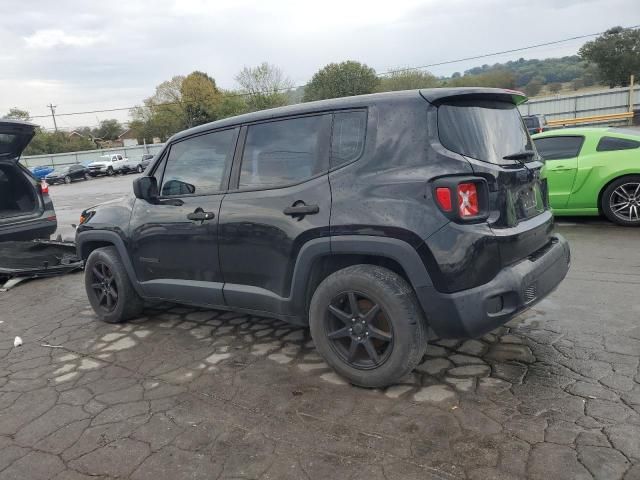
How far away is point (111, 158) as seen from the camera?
43.5 metres

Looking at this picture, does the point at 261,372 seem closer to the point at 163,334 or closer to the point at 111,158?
the point at 163,334

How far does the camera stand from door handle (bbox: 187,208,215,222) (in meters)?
3.76

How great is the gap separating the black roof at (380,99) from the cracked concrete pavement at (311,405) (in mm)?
1724

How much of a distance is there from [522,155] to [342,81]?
59264 mm

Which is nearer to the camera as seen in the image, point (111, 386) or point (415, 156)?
point (415, 156)

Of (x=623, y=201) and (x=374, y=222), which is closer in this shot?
(x=374, y=222)

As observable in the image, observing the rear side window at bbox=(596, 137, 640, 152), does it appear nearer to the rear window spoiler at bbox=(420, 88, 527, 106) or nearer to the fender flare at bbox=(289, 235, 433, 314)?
the rear window spoiler at bbox=(420, 88, 527, 106)

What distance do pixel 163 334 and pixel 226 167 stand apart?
1645 mm

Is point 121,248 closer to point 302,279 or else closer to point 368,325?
point 302,279

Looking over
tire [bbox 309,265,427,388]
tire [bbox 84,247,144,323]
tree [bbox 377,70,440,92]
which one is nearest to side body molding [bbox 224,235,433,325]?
tire [bbox 309,265,427,388]

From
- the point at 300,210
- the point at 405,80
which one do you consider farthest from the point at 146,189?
the point at 405,80

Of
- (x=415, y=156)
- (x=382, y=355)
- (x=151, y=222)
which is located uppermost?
(x=415, y=156)

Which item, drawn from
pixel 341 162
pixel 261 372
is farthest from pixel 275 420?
pixel 341 162

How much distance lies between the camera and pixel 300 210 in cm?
324
